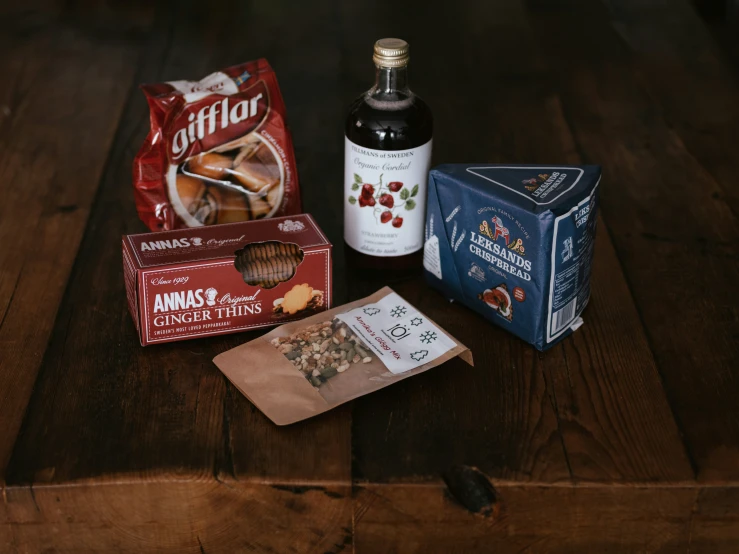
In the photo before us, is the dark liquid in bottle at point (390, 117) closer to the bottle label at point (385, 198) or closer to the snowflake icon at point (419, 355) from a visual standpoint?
the bottle label at point (385, 198)

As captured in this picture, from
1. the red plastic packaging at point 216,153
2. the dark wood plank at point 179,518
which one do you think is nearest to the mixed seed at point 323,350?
the dark wood plank at point 179,518

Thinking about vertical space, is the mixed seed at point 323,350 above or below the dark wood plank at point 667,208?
above

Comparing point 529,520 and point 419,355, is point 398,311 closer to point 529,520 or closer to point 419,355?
point 419,355

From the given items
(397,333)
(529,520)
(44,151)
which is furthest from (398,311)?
(44,151)

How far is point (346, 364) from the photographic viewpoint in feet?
2.98

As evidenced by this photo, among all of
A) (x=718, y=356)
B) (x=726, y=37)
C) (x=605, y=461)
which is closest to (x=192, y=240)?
(x=605, y=461)

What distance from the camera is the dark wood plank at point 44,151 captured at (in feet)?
3.27

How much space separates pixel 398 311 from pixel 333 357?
0.34 feet

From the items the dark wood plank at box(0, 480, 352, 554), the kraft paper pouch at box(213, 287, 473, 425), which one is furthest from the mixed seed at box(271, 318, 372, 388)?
the dark wood plank at box(0, 480, 352, 554)

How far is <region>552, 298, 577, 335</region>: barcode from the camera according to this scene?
0.96 metres

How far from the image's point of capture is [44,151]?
1379 mm

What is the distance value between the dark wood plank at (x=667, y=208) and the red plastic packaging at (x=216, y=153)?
→ 45 centimetres

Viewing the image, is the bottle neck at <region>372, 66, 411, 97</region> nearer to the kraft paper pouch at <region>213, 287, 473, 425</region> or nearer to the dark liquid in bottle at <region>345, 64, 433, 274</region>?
the dark liquid in bottle at <region>345, 64, 433, 274</region>

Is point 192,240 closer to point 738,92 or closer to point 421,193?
point 421,193
